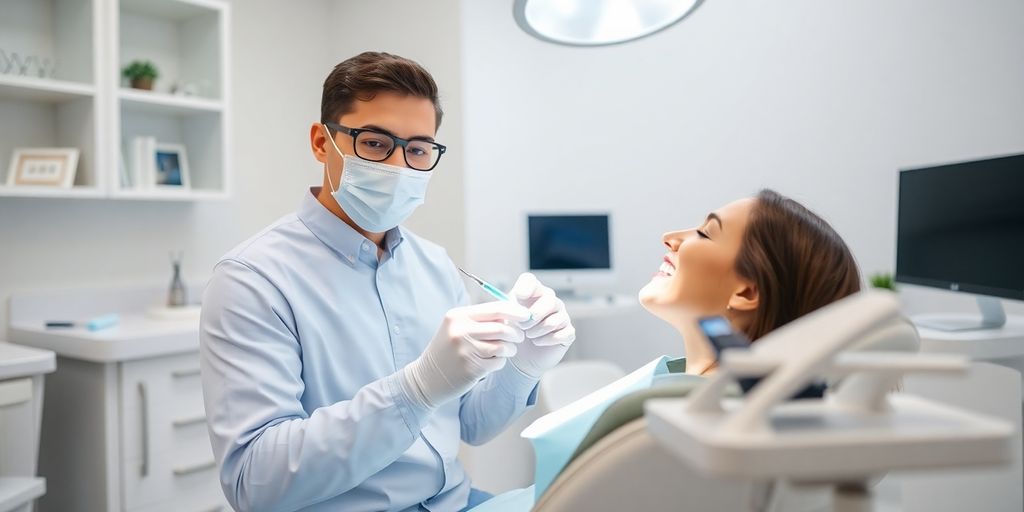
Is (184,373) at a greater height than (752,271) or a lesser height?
lesser

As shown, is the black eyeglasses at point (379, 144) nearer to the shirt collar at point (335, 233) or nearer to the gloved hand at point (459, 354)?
the shirt collar at point (335, 233)

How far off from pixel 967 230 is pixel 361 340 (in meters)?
1.78

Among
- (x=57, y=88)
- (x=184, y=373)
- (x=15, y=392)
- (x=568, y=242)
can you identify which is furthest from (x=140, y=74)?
(x=568, y=242)

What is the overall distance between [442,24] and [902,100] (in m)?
1.97

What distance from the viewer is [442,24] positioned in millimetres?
3139

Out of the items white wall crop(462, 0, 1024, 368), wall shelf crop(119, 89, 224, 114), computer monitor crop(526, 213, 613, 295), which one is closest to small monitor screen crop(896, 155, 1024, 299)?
white wall crop(462, 0, 1024, 368)

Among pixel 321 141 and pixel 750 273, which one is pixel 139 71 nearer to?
pixel 321 141

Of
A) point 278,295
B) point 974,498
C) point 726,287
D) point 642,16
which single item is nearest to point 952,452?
point 726,287

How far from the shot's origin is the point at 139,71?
2.67 meters

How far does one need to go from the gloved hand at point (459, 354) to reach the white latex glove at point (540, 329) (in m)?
0.17

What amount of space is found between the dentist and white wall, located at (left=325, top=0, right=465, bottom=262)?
1524 millimetres

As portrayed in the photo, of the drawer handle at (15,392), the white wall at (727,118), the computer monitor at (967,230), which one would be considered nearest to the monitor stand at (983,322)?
the computer monitor at (967,230)

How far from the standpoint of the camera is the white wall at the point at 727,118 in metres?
2.53

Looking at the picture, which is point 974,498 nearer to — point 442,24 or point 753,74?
point 753,74
